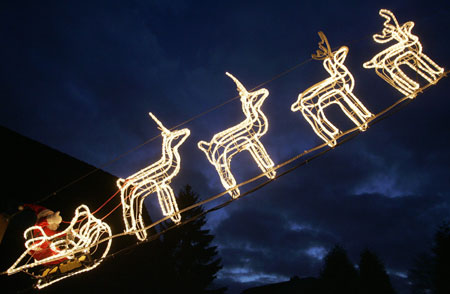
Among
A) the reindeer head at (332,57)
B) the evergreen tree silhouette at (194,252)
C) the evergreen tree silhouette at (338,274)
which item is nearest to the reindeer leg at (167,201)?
the reindeer head at (332,57)

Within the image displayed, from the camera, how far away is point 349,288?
23.2 m

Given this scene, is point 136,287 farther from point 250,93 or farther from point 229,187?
point 250,93

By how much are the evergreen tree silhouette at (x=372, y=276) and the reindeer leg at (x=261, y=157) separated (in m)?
25.2

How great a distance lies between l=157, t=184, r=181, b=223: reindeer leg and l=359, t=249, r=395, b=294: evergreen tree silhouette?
25.3 meters

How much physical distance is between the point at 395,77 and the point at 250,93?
2.10 m

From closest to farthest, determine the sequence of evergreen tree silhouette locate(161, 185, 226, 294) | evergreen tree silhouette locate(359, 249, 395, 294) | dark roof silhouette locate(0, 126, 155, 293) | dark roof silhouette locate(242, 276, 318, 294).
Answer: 1. dark roof silhouette locate(0, 126, 155, 293)
2. evergreen tree silhouette locate(161, 185, 226, 294)
3. evergreen tree silhouette locate(359, 249, 395, 294)
4. dark roof silhouette locate(242, 276, 318, 294)

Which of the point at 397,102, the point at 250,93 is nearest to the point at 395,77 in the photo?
the point at 397,102

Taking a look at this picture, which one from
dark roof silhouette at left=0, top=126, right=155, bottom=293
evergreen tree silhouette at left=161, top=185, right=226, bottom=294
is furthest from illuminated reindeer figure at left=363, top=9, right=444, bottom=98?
evergreen tree silhouette at left=161, top=185, right=226, bottom=294

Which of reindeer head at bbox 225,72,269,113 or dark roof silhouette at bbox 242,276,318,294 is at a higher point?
reindeer head at bbox 225,72,269,113

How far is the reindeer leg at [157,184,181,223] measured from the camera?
13.7ft

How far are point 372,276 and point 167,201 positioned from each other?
26370 mm

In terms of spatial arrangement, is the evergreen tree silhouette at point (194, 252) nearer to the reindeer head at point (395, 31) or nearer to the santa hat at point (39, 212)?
the santa hat at point (39, 212)

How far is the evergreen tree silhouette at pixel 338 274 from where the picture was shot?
926 inches

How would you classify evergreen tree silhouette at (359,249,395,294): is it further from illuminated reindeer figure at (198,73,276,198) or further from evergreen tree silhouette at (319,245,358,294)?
illuminated reindeer figure at (198,73,276,198)
